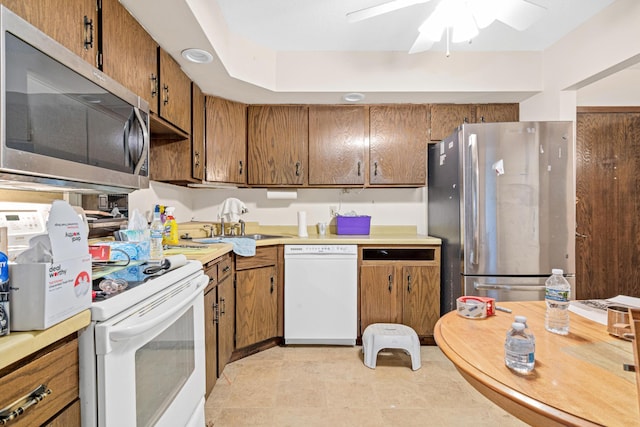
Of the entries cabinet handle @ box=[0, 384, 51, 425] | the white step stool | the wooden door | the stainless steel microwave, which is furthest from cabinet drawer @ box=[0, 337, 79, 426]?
the wooden door

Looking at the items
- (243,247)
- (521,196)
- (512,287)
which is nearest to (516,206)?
(521,196)

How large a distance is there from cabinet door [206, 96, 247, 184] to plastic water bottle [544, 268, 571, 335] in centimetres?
235

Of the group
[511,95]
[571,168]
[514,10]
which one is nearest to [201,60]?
[514,10]

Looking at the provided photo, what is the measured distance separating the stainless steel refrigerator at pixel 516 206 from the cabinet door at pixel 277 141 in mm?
1359

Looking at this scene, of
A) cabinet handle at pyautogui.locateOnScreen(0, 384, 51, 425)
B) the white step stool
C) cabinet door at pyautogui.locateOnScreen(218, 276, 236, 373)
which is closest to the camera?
cabinet handle at pyautogui.locateOnScreen(0, 384, 51, 425)

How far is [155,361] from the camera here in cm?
106

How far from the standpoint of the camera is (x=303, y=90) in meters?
2.60

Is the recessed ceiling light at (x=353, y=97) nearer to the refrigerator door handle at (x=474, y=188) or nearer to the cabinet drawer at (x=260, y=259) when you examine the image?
the refrigerator door handle at (x=474, y=188)

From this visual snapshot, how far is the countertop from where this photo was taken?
567 millimetres

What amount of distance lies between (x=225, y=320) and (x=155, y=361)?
1.07 metres

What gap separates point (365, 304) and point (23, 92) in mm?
2378

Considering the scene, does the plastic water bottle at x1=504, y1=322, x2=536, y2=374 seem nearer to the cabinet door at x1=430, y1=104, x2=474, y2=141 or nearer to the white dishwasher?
the white dishwasher

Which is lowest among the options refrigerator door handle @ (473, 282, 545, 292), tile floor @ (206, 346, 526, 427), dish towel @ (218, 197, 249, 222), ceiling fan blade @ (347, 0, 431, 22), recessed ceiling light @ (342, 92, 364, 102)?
tile floor @ (206, 346, 526, 427)

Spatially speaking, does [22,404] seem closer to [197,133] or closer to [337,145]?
[197,133]
